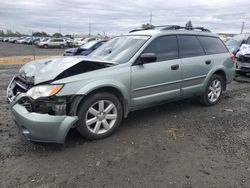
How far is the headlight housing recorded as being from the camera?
3459mm

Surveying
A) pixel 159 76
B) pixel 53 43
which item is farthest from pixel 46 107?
pixel 53 43

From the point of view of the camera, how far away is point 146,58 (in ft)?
14.0

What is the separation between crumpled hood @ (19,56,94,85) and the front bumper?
51 centimetres

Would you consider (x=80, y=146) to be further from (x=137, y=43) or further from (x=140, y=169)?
(x=137, y=43)

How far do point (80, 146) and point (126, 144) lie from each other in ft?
2.26

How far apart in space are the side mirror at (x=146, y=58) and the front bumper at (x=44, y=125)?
5.08 ft

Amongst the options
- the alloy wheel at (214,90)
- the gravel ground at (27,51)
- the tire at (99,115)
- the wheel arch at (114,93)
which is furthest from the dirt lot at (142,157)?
the gravel ground at (27,51)

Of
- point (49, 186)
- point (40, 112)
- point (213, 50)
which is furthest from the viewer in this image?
point (213, 50)

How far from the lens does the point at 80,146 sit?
3785 millimetres

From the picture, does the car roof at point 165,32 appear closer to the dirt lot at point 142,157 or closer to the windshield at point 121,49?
the windshield at point 121,49

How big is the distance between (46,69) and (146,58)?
1616 millimetres

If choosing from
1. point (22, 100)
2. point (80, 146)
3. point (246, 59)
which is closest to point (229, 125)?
point (80, 146)

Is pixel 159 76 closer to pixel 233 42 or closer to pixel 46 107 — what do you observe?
pixel 46 107

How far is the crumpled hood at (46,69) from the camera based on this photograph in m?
3.67
